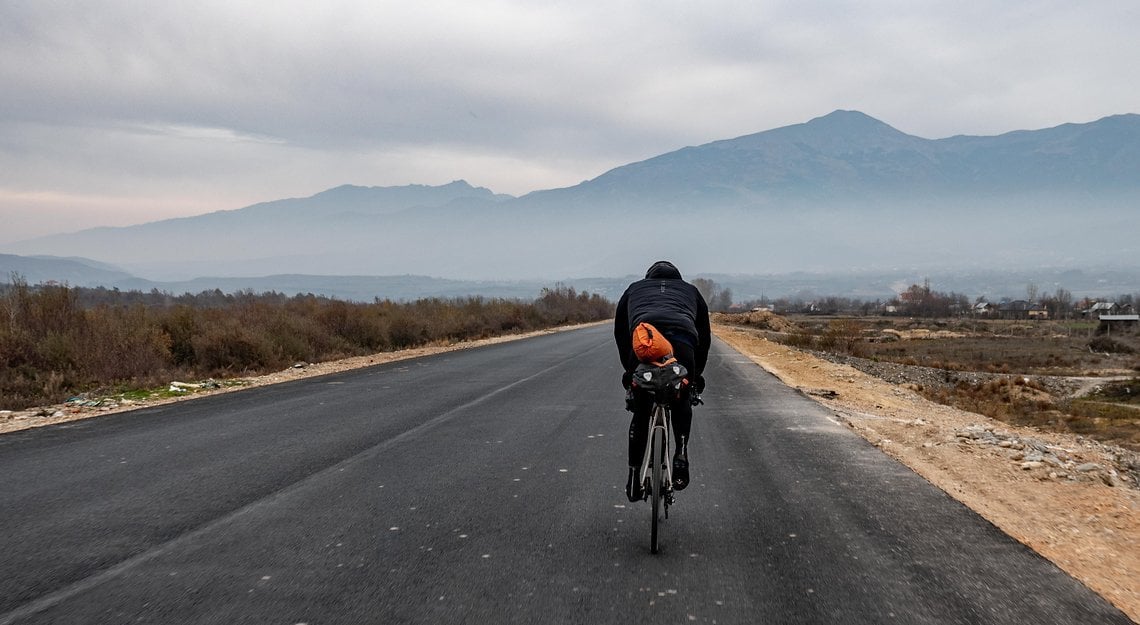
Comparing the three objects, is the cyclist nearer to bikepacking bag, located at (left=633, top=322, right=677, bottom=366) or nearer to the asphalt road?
bikepacking bag, located at (left=633, top=322, right=677, bottom=366)

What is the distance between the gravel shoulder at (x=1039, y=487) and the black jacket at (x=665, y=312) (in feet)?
8.90

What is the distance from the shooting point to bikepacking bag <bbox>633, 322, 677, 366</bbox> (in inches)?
206

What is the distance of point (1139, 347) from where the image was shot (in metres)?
71.8

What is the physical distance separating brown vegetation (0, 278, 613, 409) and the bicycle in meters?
12.6

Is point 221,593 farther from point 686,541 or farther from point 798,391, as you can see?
point 798,391

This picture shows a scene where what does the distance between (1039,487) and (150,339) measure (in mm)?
18215

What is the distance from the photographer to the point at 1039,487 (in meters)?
7.91

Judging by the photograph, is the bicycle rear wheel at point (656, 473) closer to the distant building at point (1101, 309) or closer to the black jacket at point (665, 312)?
the black jacket at point (665, 312)

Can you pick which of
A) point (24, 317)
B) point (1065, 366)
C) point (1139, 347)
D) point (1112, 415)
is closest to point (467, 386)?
point (24, 317)

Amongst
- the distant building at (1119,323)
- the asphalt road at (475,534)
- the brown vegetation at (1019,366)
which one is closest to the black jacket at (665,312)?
the asphalt road at (475,534)

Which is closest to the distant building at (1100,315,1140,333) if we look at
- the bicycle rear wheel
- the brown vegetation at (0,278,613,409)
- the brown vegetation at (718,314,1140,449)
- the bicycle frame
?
the brown vegetation at (718,314,1140,449)

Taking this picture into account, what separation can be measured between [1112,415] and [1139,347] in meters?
56.9

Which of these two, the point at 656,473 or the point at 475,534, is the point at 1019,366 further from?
the point at 475,534

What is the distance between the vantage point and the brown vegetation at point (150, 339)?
50.8 ft
